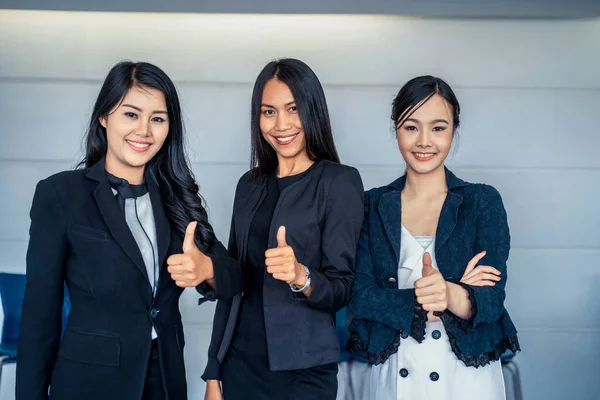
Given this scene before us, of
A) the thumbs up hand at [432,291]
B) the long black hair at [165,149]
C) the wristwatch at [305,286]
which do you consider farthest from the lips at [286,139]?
the thumbs up hand at [432,291]

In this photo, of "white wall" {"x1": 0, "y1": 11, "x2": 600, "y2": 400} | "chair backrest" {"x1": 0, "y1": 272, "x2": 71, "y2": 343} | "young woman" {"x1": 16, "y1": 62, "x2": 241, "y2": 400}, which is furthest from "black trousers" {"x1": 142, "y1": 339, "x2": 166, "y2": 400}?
"white wall" {"x1": 0, "y1": 11, "x2": 600, "y2": 400}

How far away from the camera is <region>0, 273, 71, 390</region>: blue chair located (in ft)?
9.12

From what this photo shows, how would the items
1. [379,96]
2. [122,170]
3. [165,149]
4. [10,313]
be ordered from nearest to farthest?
1. [122,170]
2. [165,149]
3. [10,313]
4. [379,96]

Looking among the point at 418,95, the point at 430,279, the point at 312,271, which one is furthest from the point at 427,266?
the point at 418,95

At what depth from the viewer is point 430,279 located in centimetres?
176

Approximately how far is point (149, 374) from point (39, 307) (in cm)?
32

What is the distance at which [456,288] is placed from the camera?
180 centimetres

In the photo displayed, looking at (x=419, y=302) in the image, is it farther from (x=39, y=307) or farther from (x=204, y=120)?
(x=204, y=120)

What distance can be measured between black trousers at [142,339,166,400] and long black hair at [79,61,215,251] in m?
0.35

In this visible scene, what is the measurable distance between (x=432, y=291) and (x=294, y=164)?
557mm

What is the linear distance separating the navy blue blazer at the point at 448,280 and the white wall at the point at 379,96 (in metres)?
1.50

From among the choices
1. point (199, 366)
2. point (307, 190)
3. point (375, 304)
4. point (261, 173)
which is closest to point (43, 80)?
point (199, 366)

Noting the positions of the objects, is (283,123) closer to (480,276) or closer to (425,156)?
(425,156)

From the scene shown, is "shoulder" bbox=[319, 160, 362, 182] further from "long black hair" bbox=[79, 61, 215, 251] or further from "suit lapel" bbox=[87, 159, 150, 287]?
"suit lapel" bbox=[87, 159, 150, 287]
